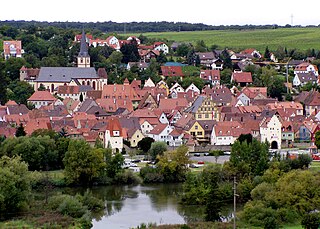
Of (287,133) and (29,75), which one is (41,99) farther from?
(287,133)

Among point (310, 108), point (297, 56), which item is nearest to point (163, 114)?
point (310, 108)

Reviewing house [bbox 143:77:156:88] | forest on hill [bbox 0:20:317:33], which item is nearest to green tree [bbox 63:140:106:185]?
house [bbox 143:77:156:88]

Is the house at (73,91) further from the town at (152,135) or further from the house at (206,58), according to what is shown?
the house at (206,58)

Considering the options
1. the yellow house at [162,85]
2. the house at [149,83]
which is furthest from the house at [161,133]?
the house at [149,83]

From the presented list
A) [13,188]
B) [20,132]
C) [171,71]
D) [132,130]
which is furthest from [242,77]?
[13,188]

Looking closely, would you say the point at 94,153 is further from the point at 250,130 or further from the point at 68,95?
the point at 68,95

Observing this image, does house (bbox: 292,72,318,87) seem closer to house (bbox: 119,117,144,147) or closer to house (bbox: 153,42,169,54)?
house (bbox: 153,42,169,54)
